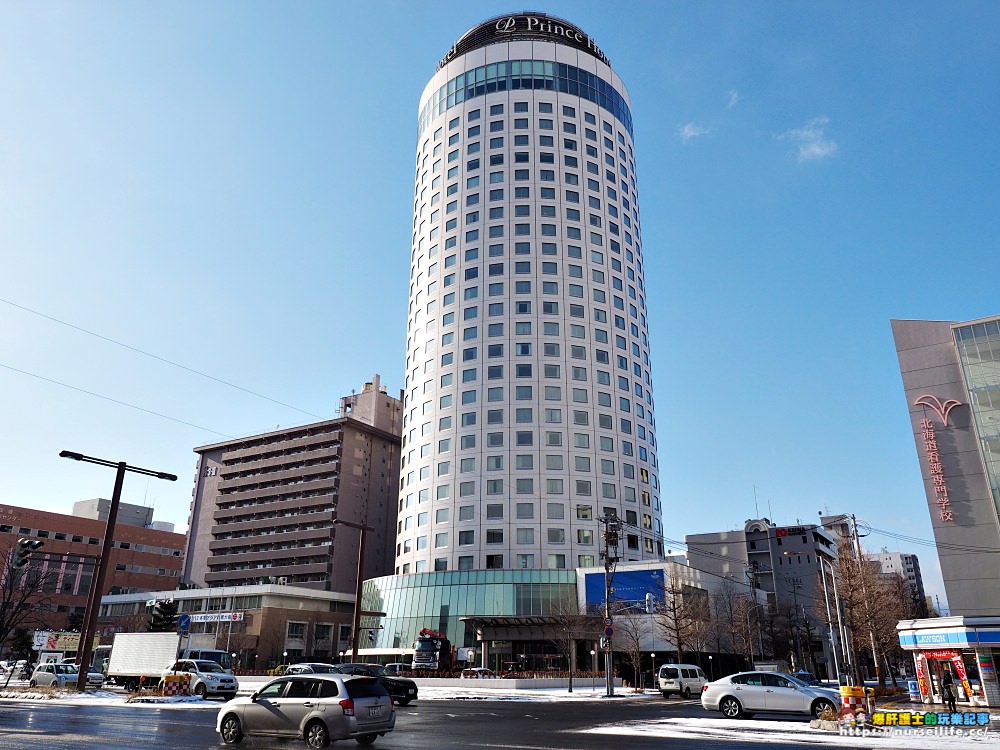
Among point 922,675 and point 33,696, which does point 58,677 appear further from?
point 922,675

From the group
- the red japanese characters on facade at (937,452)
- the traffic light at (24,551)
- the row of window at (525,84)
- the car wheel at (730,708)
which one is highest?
the row of window at (525,84)

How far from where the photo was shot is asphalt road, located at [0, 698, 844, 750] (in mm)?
16812

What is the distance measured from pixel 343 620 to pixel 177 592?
89.4ft

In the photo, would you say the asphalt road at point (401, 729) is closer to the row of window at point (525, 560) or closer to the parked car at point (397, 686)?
the parked car at point (397, 686)

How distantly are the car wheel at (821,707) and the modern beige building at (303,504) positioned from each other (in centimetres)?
9901

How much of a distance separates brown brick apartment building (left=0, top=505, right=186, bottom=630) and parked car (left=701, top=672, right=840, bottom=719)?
11920cm

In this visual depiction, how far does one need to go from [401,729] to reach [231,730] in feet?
18.4

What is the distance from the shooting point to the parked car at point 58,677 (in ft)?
148

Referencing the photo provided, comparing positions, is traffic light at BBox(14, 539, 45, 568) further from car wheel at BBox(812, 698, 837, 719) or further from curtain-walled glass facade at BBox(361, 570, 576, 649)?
curtain-walled glass facade at BBox(361, 570, 576, 649)

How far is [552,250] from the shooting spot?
322ft

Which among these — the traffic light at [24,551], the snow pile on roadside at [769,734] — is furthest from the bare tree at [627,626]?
the traffic light at [24,551]

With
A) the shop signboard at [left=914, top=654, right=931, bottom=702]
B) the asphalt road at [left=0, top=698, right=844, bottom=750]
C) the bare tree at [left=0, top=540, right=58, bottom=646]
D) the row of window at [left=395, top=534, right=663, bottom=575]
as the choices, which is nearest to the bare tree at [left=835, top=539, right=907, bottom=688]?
the shop signboard at [left=914, top=654, right=931, bottom=702]

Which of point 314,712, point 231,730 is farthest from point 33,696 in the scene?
point 314,712

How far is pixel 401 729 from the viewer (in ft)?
71.2
